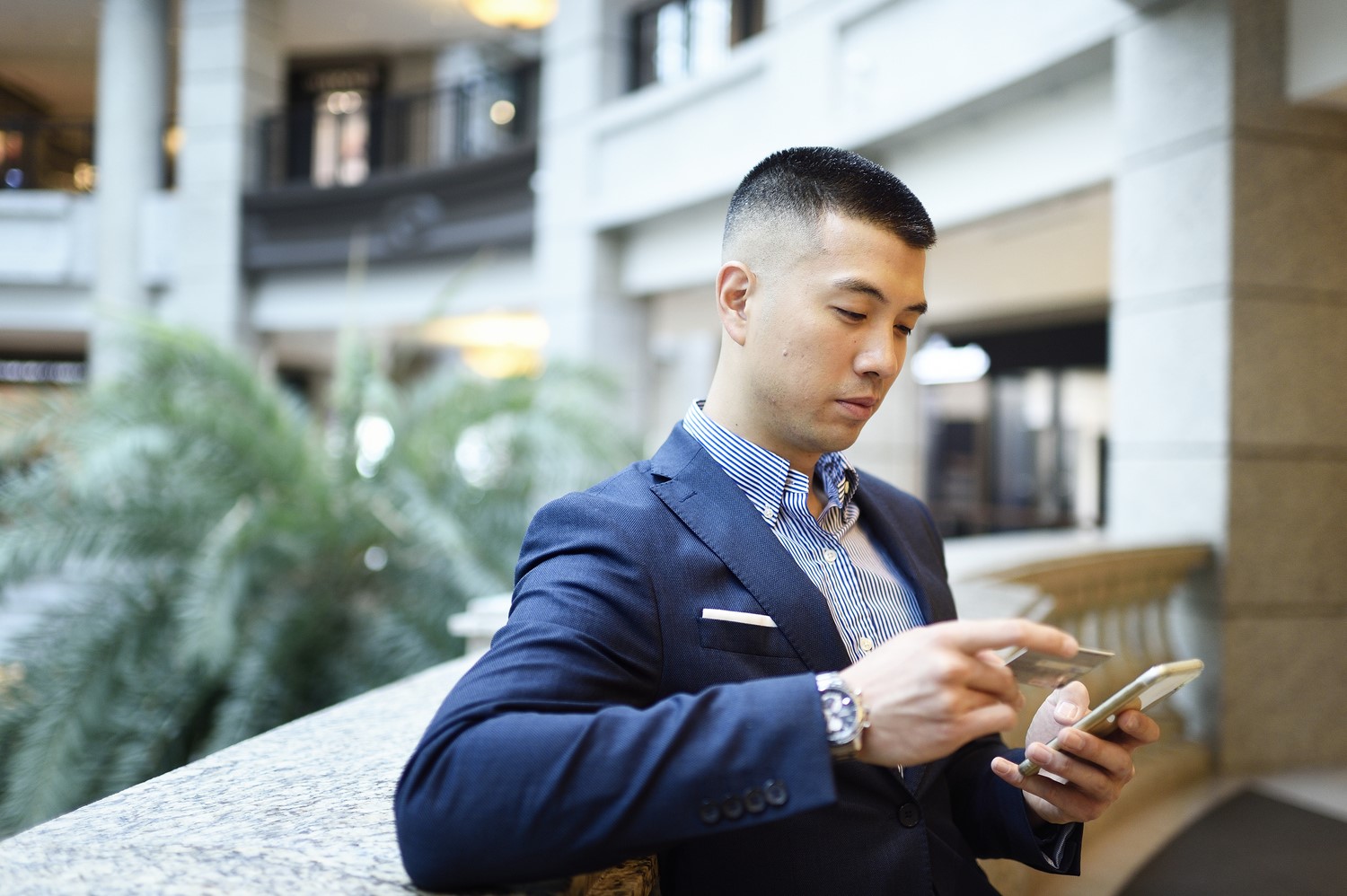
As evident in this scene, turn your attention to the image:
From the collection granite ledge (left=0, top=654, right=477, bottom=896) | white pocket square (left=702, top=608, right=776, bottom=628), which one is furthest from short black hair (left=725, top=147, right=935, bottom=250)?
granite ledge (left=0, top=654, right=477, bottom=896)

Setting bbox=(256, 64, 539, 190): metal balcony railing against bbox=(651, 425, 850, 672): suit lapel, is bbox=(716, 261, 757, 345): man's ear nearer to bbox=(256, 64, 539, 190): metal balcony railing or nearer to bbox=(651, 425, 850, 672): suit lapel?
bbox=(651, 425, 850, 672): suit lapel

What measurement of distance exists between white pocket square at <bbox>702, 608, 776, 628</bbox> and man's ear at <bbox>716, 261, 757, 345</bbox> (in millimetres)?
445

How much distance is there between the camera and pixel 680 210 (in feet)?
31.8

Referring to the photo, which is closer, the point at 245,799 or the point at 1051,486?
the point at 245,799

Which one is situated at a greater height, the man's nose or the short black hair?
the short black hair

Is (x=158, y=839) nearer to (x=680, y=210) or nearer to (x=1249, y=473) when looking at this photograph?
(x=1249, y=473)

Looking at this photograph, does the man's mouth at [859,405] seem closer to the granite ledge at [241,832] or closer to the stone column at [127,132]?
the granite ledge at [241,832]

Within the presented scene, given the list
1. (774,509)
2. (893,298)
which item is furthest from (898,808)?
(893,298)

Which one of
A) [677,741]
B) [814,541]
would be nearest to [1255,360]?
[814,541]

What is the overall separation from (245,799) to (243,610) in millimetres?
3677

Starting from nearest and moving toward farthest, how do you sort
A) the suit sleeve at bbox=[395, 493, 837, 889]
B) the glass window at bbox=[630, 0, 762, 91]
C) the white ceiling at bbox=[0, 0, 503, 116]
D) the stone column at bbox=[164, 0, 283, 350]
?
the suit sleeve at bbox=[395, 493, 837, 889] → the glass window at bbox=[630, 0, 762, 91] → the stone column at bbox=[164, 0, 283, 350] → the white ceiling at bbox=[0, 0, 503, 116]

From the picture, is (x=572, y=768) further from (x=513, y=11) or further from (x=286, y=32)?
(x=286, y=32)

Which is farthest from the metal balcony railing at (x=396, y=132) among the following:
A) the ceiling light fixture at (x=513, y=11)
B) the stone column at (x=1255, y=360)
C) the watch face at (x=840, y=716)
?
the watch face at (x=840, y=716)

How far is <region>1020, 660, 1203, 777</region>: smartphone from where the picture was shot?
4.09 ft
